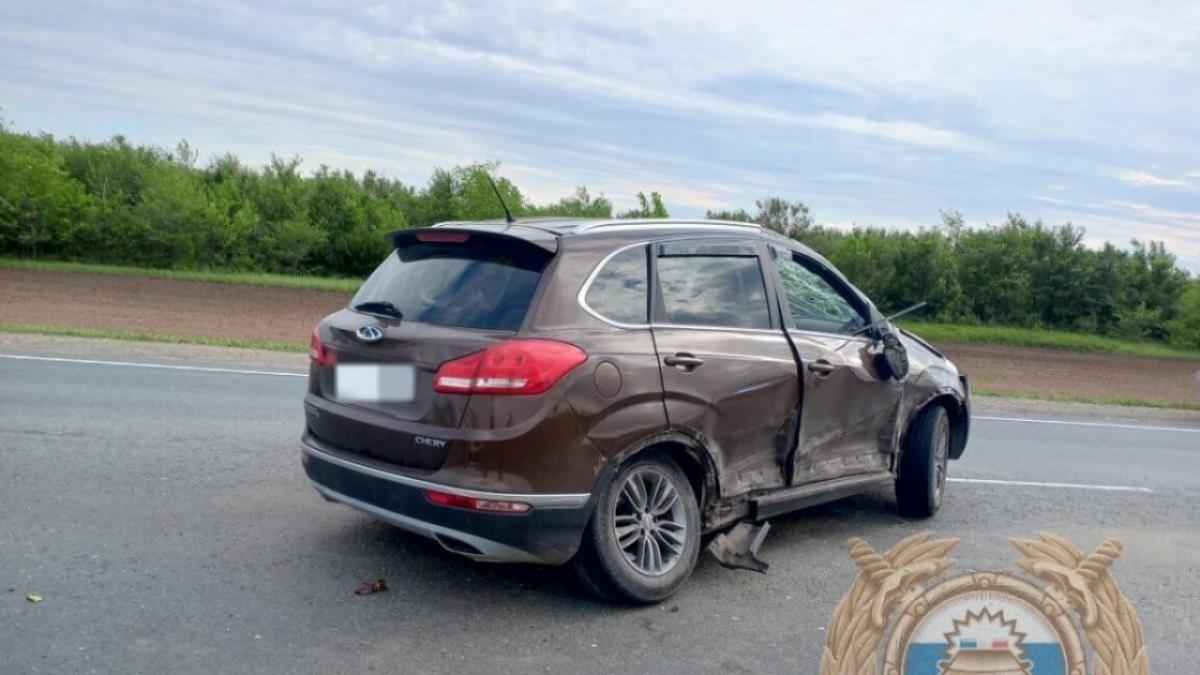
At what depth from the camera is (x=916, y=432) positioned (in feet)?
23.1

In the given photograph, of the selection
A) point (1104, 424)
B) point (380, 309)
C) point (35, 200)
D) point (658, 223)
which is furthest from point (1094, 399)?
point (35, 200)

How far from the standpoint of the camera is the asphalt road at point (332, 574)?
14.9 feet

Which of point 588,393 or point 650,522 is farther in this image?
point 650,522

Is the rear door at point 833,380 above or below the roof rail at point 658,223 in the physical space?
below

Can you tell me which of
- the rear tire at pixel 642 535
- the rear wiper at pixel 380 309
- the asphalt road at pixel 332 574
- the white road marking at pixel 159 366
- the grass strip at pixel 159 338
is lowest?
the grass strip at pixel 159 338

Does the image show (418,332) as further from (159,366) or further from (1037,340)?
(1037,340)

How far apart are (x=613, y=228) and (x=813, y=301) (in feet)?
4.79

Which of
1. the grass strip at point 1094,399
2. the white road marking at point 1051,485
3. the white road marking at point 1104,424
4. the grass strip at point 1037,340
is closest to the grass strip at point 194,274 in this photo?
the grass strip at point 1037,340

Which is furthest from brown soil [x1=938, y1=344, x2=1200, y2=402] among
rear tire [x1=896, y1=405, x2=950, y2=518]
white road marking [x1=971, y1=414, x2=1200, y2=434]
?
rear tire [x1=896, y1=405, x2=950, y2=518]

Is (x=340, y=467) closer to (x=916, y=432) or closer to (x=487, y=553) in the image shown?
(x=487, y=553)

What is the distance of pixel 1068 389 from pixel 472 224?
1923 centimetres

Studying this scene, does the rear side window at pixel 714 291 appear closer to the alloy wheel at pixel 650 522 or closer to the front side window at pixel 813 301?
the front side window at pixel 813 301

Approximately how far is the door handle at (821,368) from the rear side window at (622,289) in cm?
115

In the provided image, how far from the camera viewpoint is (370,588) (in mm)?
5227
